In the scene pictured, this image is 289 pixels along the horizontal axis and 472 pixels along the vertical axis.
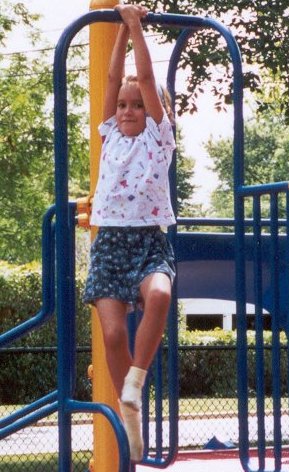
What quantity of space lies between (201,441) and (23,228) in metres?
8.69

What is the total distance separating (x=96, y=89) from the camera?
14.3 feet

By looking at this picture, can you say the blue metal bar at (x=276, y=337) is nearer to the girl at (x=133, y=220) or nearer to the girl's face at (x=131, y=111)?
the girl at (x=133, y=220)

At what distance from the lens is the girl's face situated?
3605 mm

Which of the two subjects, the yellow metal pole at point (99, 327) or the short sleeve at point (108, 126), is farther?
the yellow metal pole at point (99, 327)

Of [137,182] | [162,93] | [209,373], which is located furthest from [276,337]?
[209,373]

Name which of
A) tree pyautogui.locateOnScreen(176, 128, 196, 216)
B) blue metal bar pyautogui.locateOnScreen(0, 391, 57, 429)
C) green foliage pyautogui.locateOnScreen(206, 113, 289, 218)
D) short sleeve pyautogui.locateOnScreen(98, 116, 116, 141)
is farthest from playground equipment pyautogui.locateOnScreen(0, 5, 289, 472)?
tree pyautogui.locateOnScreen(176, 128, 196, 216)

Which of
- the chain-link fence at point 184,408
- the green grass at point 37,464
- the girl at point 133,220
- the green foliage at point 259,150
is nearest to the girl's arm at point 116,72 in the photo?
the girl at point 133,220

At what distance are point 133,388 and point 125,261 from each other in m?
0.42

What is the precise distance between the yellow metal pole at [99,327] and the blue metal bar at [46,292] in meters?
0.40

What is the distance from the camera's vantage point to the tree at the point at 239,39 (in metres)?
13.7

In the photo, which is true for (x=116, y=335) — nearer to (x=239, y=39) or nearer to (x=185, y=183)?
(x=239, y=39)

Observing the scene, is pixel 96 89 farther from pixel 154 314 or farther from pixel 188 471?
pixel 188 471

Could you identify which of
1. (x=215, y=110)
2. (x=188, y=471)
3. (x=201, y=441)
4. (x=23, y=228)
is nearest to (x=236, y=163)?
(x=188, y=471)

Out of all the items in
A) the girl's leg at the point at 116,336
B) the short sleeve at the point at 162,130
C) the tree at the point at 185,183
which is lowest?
the girl's leg at the point at 116,336
